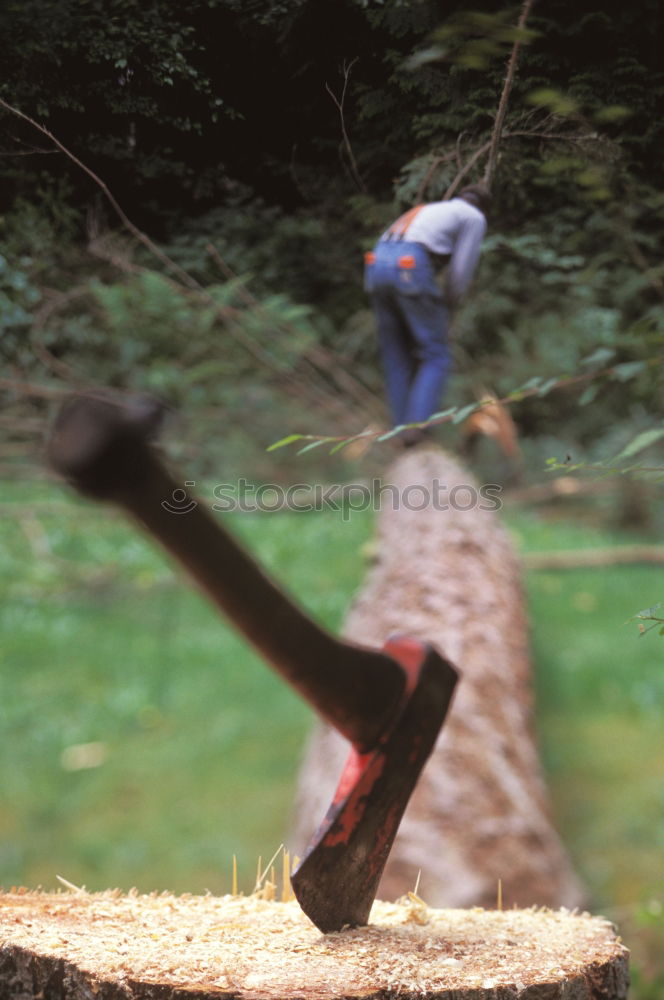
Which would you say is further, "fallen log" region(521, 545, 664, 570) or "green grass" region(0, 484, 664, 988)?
"fallen log" region(521, 545, 664, 570)

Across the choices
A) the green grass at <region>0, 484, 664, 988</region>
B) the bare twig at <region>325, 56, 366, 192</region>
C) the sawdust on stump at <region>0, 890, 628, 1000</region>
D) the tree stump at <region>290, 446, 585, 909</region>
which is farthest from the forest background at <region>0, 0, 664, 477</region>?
the green grass at <region>0, 484, 664, 988</region>

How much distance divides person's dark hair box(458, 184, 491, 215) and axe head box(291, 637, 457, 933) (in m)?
0.62

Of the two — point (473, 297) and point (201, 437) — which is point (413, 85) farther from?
point (201, 437)

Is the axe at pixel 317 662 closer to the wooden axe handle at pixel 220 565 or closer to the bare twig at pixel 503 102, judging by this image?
the wooden axe handle at pixel 220 565

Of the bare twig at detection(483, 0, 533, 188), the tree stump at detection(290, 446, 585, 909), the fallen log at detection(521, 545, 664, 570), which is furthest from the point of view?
the fallen log at detection(521, 545, 664, 570)

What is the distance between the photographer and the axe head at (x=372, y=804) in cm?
111

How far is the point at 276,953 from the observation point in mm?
1035

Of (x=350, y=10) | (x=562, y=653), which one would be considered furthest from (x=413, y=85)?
(x=562, y=653)

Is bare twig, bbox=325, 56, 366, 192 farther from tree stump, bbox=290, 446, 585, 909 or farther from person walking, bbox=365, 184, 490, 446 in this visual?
tree stump, bbox=290, 446, 585, 909

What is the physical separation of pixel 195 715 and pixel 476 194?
3385mm

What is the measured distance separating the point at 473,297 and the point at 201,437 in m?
2.39

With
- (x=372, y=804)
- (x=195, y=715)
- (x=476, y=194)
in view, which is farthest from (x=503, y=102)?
(x=195, y=715)

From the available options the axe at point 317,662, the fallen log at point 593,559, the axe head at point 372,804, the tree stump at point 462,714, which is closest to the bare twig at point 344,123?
the axe at point 317,662

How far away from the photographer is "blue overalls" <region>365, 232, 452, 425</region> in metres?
1.19
